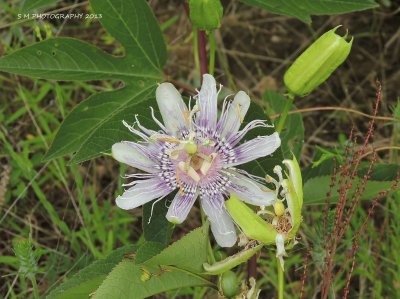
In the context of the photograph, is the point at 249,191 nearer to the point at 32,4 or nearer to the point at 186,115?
the point at 186,115

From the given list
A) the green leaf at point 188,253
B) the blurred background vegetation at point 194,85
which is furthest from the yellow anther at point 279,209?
the blurred background vegetation at point 194,85

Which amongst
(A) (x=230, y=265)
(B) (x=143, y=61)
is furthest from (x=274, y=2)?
(A) (x=230, y=265)

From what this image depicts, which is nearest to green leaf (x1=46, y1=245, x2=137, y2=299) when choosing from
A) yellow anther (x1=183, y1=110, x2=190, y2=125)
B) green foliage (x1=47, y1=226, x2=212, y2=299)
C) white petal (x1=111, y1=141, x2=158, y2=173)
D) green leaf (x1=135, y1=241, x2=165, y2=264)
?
green foliage (x1=47, y1=226, x2=212, y2=299)

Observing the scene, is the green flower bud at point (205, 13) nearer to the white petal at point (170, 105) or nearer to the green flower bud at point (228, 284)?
the white petal at point (170, 105)

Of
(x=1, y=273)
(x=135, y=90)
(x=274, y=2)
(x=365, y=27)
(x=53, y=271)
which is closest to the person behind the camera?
(x=274, y=2)

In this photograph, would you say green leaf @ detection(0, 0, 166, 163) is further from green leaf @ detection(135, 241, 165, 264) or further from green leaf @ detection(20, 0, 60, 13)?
green leaf @ detection(135, 241, 165, 264)

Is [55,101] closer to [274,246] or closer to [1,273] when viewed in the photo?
[1,273]
